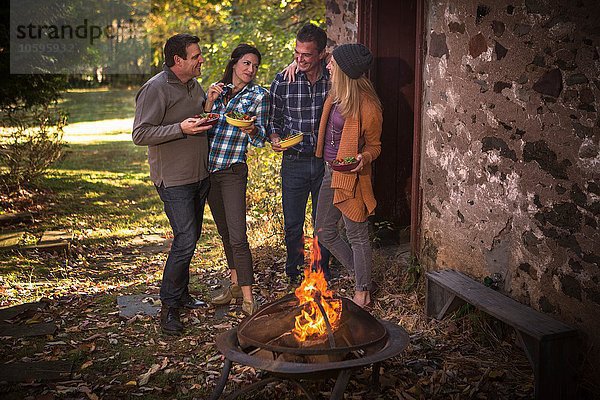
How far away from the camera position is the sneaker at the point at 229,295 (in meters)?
6.53

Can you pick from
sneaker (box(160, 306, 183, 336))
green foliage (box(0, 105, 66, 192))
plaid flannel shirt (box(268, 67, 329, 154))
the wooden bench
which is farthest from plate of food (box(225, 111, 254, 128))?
green foliage (box(0, 105, 66, 192))

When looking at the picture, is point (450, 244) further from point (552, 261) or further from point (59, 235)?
point (59, 235)

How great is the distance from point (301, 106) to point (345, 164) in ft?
3.56

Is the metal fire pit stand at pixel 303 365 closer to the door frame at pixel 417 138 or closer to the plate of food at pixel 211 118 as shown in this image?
the plate of food at pixel 211 118

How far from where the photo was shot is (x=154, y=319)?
6.30 m

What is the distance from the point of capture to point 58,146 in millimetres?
11891

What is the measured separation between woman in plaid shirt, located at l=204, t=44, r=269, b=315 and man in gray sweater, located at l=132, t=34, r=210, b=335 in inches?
5.0

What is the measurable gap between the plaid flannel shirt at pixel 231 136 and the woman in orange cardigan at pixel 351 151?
610 mm

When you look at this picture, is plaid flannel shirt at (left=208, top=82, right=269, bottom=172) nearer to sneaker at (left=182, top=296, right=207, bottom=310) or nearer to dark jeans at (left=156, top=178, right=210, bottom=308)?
dark jeans at (left=156, top=178, right=210, bottom=308)

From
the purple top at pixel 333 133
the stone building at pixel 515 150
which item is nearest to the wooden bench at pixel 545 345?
the stone building at pixel 515 150

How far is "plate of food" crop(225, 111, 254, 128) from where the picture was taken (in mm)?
5598

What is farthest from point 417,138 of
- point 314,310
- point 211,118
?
point 314,310

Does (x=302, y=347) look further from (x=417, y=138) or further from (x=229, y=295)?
(x=417, y=138)

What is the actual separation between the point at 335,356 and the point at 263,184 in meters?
6.08
